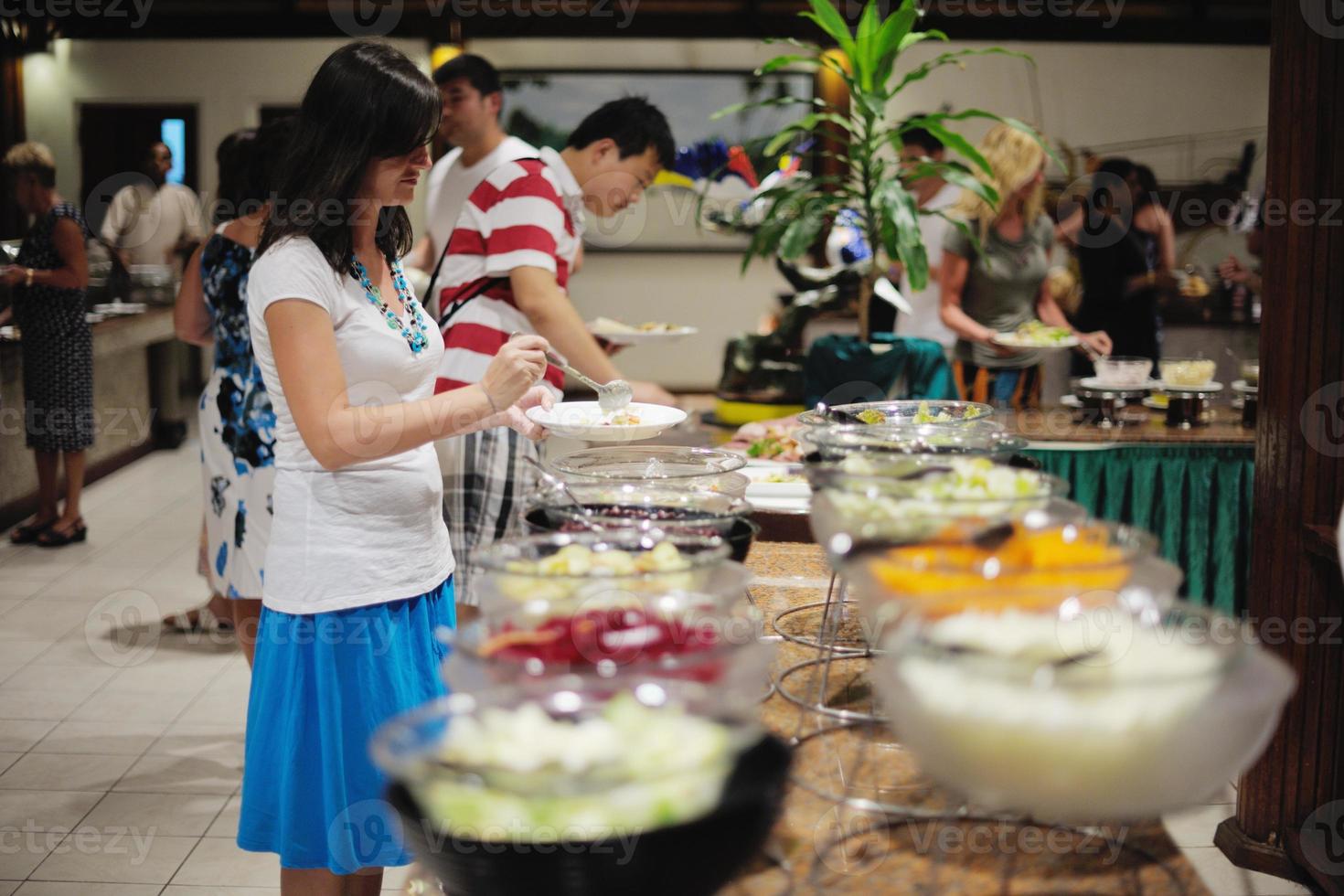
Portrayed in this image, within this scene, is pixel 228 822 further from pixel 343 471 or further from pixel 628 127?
pixel 628 127

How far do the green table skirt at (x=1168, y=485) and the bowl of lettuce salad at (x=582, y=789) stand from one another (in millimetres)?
2849

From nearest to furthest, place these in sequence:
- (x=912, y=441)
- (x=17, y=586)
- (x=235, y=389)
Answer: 1. (x=912, y=441)
2. (x=235, y=389)
3. (x=17, y=586)

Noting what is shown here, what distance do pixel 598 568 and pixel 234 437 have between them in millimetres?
2232

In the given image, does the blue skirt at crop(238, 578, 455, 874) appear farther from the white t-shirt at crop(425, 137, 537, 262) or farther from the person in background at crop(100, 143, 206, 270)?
the person in background at crop(100, 143, 206, 270)

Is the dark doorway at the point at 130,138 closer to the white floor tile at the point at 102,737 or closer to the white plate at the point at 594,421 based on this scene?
the white floor tile at the point at 102,737

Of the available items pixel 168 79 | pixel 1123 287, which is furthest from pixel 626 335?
pixel 168 79

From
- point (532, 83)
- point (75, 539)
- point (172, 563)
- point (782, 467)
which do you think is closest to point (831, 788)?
point (782, 467)

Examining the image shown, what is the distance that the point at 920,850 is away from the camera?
1099 millimetres

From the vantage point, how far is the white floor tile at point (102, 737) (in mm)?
3385

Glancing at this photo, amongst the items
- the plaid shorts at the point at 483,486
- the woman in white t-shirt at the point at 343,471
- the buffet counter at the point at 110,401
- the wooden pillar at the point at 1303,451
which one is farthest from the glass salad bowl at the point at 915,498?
the buffet counter at the point at 110,401

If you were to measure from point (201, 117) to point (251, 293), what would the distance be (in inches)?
326

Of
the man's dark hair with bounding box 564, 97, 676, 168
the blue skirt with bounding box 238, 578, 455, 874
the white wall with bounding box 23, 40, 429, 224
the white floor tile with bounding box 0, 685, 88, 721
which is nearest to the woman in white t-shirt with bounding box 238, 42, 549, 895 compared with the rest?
the blue skirt with bounding box 238, 578, 455, 874

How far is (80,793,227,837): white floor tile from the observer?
9.67ft

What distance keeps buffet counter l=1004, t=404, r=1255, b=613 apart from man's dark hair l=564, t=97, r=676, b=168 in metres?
1.45
